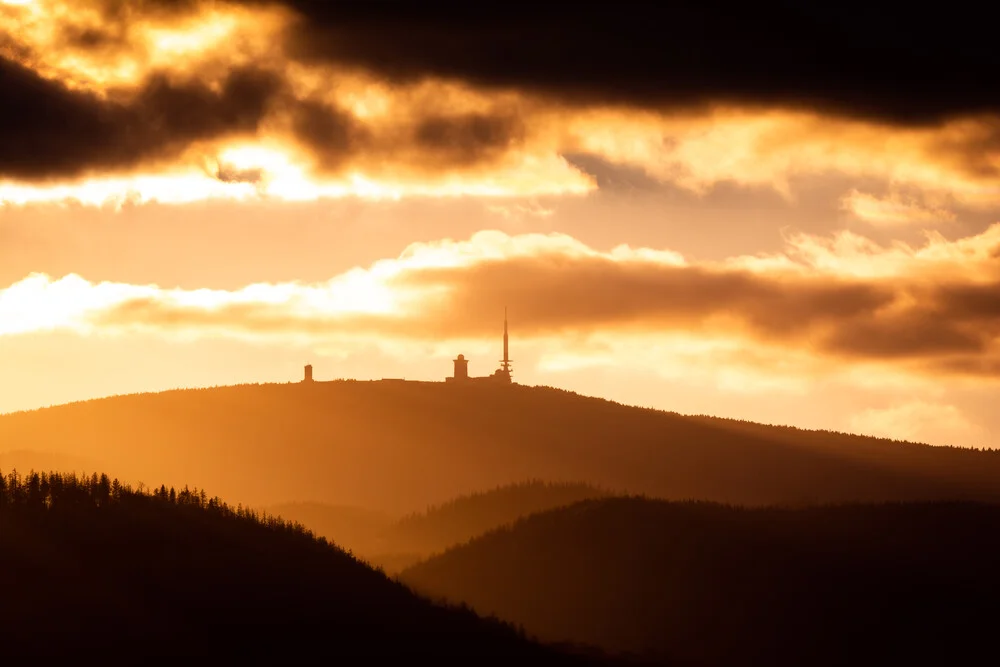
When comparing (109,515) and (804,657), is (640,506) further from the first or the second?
(109,515)

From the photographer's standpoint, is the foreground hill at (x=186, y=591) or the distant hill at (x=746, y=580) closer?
the foreground hill at (x=186, y=591)

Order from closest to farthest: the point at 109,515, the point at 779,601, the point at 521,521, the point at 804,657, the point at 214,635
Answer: the point at 214,635, the point at 109,515, the point at 804,657, the point at 779,601, the point at 521,521

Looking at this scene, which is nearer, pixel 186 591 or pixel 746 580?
pixel 186 591

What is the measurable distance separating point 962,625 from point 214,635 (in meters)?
59.1

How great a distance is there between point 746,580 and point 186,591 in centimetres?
5576

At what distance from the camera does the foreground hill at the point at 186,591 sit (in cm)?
7262

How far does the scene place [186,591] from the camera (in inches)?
3260

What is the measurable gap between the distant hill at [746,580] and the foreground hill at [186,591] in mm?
22370

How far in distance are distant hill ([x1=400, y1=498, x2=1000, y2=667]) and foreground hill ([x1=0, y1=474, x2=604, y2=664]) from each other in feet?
73.4

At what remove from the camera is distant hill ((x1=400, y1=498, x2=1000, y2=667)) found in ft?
368

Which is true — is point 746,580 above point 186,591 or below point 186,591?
below

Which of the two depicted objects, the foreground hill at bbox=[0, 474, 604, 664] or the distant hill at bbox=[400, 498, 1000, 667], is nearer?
the foreground hill at bbox=[0, 474, 604, 664]

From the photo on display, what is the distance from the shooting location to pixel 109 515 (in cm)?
8669

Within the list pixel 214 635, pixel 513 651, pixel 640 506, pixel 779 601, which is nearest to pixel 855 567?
pixel 779 601
